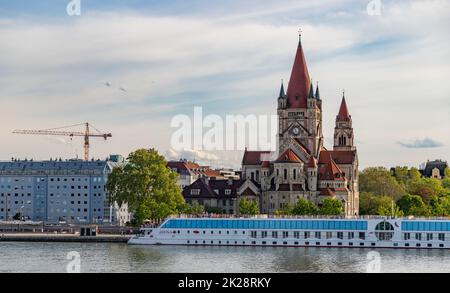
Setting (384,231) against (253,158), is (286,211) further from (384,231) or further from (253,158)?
(384,231)

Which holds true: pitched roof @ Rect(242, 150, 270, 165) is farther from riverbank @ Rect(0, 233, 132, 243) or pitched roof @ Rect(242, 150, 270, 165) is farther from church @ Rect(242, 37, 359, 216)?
riverbank @ Rect(0, 233, 132, 243)

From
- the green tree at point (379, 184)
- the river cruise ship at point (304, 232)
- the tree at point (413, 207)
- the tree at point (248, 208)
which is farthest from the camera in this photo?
the green tree at point (379, 184)

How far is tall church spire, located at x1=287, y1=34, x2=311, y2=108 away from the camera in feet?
448

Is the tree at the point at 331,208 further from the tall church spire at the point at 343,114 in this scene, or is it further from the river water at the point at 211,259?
the tall church spire at the point at 343,114

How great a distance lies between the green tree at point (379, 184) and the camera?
162 metres

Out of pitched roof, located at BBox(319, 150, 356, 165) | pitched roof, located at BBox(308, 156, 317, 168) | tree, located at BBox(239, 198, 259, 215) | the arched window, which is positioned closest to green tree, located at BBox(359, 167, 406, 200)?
pitched roof, located at BBox(319, 150, 356, 165)

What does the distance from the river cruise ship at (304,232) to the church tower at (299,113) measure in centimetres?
3595

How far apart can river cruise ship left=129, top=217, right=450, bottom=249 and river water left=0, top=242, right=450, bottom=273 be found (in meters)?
3.22

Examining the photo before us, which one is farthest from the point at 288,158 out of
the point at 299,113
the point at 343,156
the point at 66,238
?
the point at 66,238

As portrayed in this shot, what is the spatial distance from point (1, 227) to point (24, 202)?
3033cm

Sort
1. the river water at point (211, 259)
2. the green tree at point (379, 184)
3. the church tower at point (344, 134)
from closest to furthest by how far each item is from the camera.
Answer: the river water at point (211, 259) < the church tower at point (344, 134) < the green tree at point (379, 184)

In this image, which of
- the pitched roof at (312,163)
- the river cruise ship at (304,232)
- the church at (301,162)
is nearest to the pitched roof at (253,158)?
the church at (301,162)

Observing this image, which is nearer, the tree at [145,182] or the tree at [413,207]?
the tree at [145,182]

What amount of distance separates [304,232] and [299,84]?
4144 cm
